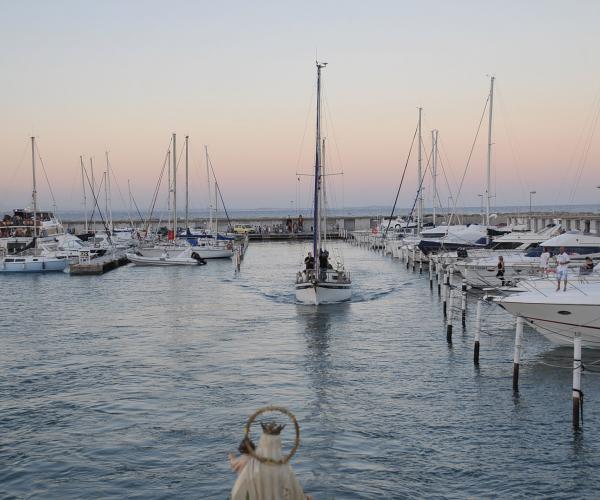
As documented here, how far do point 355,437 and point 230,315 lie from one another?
849 inches

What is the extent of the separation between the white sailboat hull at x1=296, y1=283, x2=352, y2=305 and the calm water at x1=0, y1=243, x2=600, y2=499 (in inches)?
52.6

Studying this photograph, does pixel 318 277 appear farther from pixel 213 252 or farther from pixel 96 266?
pixel 213 252

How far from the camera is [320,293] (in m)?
39.3

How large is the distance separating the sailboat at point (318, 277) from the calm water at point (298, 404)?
1407 mm

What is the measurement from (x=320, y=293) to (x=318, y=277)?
0.83 metres

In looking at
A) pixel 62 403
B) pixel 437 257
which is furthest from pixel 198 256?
pixel 62 403

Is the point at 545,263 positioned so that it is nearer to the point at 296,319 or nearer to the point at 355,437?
the point at 296,319

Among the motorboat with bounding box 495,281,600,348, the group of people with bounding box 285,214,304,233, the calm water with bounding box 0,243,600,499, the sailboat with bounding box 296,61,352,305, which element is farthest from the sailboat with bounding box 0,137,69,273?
the group of people with bounding box 285,214,304,233

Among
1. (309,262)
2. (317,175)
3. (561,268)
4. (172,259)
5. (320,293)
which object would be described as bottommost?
(172,259)

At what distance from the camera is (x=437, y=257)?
54.1m

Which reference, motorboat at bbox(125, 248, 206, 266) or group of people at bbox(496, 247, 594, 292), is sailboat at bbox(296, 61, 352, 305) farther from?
motorboat at bbox(125, 248, 206, 266)

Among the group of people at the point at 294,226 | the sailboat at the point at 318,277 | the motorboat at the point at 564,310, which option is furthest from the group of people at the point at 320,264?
the group of people at the point at 294,226

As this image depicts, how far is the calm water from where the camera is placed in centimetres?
1538

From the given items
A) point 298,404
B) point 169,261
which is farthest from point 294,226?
point 298,404
